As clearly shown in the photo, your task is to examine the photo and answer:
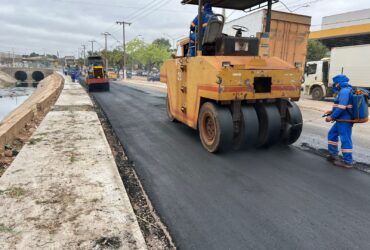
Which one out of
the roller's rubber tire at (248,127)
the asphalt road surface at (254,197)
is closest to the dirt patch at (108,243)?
the asphalt road surface at (254,197)

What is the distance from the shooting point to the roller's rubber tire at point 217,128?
17.7 ft

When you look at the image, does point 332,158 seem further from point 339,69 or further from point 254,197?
point 339,69

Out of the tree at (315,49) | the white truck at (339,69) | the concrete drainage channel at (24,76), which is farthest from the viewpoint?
the concrete drainage channel at (24,76)

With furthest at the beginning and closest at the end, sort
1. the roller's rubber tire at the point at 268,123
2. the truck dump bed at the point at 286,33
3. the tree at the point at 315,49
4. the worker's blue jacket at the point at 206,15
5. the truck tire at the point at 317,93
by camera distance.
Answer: the tree at the point at 315,49, the truck tire at the point at 317,93, the truck dump bed at the point at 286,33, the worker's blue jacket at the point at 206,15, the roller's rubber tire at the point at 268,123

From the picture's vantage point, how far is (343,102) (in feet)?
16.5

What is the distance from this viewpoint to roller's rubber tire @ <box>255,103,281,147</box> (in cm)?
575

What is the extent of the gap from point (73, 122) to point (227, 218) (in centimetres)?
646

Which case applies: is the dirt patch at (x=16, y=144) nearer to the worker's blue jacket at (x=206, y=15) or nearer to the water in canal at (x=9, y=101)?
the worker's blue jacket at (x=206, y=15)

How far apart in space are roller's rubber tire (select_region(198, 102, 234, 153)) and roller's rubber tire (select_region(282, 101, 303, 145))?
1.43 metres

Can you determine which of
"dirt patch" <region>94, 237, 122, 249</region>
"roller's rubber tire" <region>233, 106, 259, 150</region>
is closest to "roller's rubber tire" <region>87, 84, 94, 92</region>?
"roller's rubber tire" <region>233, 106, 259, 150</region>

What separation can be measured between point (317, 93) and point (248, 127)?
13.8 metres

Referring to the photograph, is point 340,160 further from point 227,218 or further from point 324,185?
point 227,218

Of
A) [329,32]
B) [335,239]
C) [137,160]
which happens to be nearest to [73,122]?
[137,160]

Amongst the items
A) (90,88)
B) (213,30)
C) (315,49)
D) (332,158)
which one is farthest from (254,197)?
(315,49)
